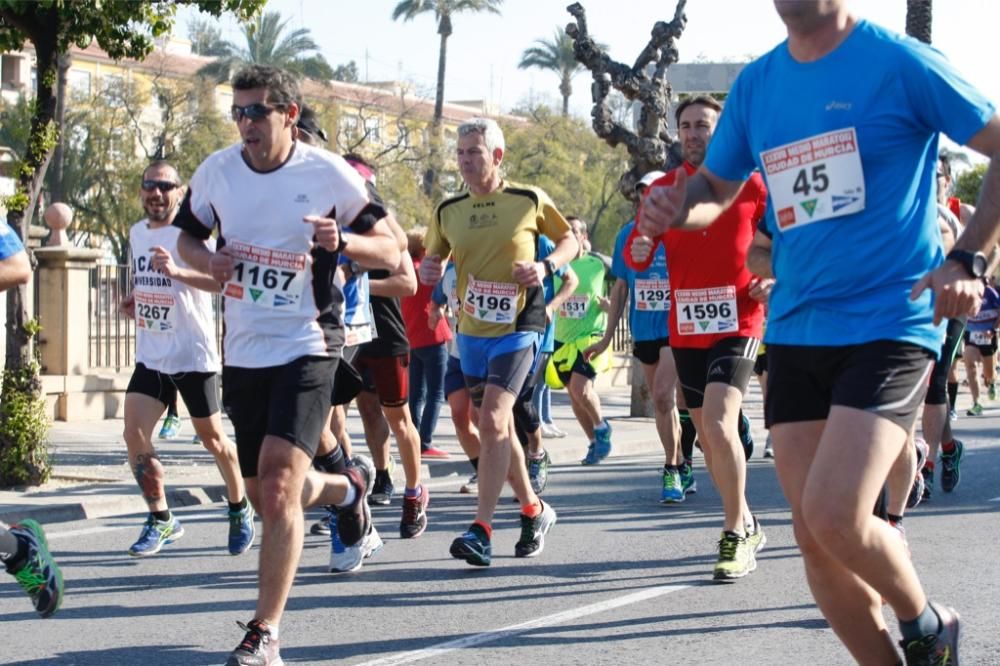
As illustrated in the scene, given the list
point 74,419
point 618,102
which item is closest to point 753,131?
point 74,419

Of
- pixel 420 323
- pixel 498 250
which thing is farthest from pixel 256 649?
pixel 420 323

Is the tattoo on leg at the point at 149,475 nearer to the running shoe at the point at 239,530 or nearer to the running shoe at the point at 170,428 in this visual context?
the running shoe at the point at 239,530

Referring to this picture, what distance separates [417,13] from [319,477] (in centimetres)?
5411

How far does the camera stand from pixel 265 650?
5.18 metres

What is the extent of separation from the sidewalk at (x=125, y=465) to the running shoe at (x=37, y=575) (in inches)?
131

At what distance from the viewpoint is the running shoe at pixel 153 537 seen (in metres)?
8.16

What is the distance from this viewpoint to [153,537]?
8234 mm

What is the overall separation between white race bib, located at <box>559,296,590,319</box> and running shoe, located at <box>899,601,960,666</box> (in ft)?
30.7

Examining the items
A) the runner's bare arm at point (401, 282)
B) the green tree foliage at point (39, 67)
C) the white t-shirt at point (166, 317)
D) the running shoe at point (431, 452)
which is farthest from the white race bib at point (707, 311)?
the running shoe at point (431, 452)

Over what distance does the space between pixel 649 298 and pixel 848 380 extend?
6335 millimetres

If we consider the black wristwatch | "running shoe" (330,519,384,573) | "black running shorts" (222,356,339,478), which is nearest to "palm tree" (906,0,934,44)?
"running shoe" (330,519,384,573)

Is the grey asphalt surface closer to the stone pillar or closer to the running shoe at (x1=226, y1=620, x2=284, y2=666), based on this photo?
the running shoe at (x1=226, y1=620, x2=284, y2=666)

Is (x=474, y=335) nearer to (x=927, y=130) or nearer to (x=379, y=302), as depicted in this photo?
(x=379, y=302)

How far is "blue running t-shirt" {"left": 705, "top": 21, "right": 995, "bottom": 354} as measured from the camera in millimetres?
4180
